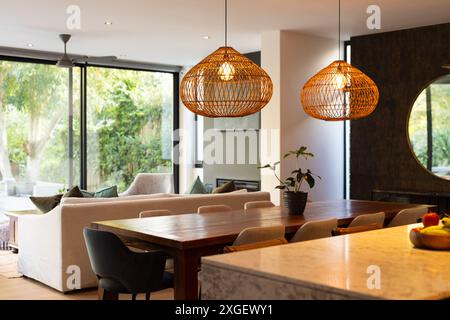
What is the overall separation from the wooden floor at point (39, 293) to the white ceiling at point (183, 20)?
9.61 ft

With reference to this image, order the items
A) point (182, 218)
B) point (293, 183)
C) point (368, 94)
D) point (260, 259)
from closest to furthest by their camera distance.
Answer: point (260, 259), point (182, 218), point (293, 183), point (368, 94)

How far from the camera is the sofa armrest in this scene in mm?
5363

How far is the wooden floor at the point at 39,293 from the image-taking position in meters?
5.21

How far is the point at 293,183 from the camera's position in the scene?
5.15 m

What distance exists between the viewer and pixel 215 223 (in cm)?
443

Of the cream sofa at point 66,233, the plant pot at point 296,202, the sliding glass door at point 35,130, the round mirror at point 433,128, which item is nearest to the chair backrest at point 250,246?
the plant pot at point 296,202

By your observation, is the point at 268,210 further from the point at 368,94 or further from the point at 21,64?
the point at 21,64

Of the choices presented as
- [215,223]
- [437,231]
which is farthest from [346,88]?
[437,231]

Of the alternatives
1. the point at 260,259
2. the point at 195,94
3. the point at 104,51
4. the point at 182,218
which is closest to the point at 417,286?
the point at 260,259

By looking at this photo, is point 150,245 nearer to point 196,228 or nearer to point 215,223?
point 196,228

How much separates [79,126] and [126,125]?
1.01 m

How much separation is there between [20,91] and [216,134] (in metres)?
3.26

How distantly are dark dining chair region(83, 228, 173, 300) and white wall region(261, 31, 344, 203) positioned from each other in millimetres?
4407

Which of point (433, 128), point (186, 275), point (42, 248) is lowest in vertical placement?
point (42, 248)
